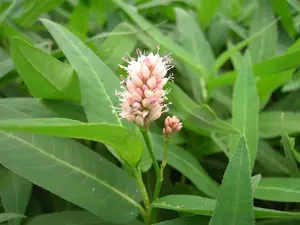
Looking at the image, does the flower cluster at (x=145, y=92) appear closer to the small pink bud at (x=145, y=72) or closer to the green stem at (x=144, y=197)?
the small pink bud at (x=145, y=72)

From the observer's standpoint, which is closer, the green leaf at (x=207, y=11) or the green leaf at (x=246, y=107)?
the green leaf at (x=246, y=107)

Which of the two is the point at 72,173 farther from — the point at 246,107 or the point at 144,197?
the point at 246,107

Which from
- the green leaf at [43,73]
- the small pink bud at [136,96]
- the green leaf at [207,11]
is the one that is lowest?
the small pink bud at [136,96]

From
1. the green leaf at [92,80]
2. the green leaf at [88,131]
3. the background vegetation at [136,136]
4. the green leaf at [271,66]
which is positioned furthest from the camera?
the green leaf at [271,66]

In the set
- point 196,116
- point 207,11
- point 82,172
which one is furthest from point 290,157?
point 207,11

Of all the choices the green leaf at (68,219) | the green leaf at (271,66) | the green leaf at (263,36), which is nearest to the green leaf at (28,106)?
the green leaf at (68,219)

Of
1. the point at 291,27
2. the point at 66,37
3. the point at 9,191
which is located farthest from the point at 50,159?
the point at 291,27

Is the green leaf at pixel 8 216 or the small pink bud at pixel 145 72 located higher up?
the small pink bud at pixel 145 72

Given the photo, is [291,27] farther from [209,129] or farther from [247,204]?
[247,204]
